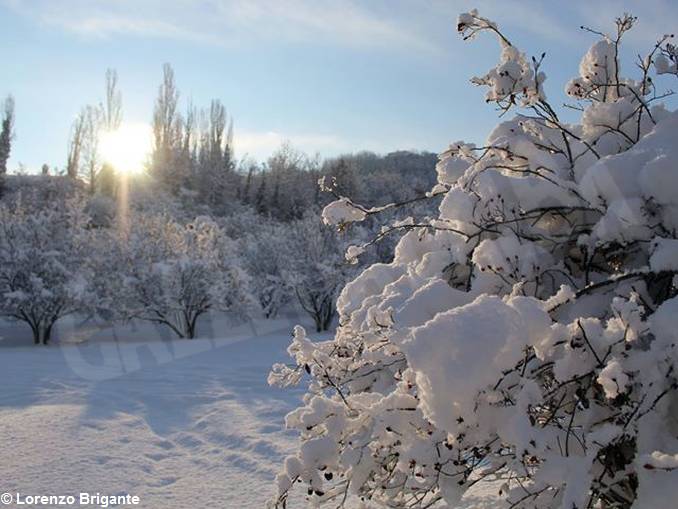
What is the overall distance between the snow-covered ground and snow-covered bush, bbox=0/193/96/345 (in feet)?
9.40

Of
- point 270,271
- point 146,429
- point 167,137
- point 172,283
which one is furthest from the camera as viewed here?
point 167,137

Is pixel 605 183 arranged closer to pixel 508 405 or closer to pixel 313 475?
pixel 508 405

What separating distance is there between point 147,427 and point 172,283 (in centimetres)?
1105

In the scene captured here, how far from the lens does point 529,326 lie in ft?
6.36

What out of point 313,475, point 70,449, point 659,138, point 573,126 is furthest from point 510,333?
point 70,449

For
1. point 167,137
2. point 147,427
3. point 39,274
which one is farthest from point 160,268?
point 167,137

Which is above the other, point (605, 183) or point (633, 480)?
point (605, 183)

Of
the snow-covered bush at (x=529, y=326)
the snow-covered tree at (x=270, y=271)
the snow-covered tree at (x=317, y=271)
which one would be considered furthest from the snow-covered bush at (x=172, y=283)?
the snow-covered bush at (x=529, y=326)

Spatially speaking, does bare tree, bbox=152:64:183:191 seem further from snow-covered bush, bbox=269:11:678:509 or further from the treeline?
snow-covered bush, bbox=269:11:678:509

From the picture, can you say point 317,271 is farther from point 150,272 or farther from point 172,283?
point 150,272

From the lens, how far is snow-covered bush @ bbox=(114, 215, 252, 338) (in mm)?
17125

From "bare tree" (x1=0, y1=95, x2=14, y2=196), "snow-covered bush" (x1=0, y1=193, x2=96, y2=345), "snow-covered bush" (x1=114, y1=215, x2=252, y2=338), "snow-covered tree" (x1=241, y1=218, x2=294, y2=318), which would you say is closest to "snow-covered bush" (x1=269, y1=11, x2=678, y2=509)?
"snow-covered bush" (x1=0, y1=193, x2=96, y2=345)

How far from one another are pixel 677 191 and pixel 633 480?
3.52 feet

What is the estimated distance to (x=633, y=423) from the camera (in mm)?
1927
